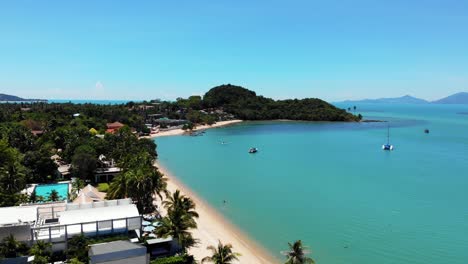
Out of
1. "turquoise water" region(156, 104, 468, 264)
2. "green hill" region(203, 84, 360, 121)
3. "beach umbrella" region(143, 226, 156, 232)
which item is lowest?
"turquoise water" region(156, 104, 468, 264)

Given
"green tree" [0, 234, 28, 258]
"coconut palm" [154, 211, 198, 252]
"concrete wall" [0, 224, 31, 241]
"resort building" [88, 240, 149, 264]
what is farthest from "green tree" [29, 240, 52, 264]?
"coconut palm" [154, 211, 198, 252]

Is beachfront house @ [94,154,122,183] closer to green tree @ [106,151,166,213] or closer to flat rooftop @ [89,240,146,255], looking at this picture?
green tree @ [106,151,166,213]

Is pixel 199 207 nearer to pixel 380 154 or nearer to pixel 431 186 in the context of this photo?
pixel 431 186

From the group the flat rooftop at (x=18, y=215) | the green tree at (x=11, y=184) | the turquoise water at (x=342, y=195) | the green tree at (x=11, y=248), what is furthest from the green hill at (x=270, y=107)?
the green tree at (x=11, y=248)

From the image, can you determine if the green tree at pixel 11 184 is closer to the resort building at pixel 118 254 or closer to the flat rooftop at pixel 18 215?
the flat rooftop at pixel 18 215

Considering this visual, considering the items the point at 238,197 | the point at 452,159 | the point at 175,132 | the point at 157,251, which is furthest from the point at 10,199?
the point at 175,132

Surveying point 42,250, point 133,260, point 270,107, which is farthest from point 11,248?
point 270,107
